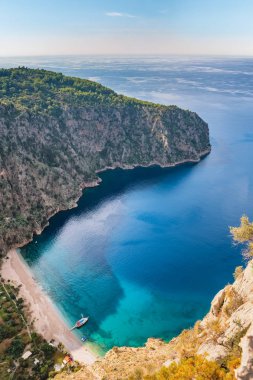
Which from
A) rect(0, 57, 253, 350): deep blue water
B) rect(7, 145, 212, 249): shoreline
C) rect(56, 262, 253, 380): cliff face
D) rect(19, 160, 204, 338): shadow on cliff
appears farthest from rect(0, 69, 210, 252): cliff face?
rect(56, 262, 253, 380): cliff face

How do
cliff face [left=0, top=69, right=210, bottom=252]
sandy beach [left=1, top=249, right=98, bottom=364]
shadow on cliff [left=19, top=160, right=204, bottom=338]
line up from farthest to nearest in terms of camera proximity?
cliff face [left=0, top=69, right=210, bottom=252] < shadow on cliff [left=19, top=160, right=204, bottom=338] < sandy beach [left=1, top=249, right=98, bottom=364]

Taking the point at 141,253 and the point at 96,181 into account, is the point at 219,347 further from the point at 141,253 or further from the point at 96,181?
the point at 96,181

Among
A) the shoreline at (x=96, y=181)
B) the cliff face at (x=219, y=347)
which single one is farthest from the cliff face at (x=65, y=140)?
the cliff face at (x=219, y=347)

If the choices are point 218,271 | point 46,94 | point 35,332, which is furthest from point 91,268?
point 46,94

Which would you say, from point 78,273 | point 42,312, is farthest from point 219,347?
point 78,273

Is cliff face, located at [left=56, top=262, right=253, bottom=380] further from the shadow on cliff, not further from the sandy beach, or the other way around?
the shadow on cliff

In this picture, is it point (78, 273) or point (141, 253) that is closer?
point (78, 273)
